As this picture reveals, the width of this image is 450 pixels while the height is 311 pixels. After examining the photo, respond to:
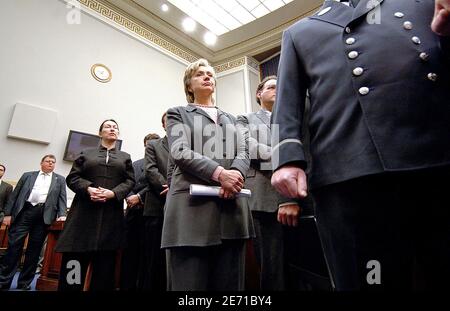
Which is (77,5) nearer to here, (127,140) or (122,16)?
(122,16)

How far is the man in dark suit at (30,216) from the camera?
3049 millimetres

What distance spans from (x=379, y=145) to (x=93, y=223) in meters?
2.03

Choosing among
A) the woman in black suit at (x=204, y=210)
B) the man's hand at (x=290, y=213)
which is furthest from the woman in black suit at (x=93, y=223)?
the man's hand at (x=290, y=213)

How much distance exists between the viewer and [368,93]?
0.68m

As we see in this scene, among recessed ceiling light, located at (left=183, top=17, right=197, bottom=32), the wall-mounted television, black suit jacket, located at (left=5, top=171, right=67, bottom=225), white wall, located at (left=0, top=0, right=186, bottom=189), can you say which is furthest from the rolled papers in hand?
recessed ceiling light, located at (left=183, top=17, right=197, bottom=32)

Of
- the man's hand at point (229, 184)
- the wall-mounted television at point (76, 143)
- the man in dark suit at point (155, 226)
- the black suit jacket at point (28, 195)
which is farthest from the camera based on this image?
the wall-mounted television at point (76, 143)

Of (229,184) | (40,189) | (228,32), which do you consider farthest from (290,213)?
(228,32)

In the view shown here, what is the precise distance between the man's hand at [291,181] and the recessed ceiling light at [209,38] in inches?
252

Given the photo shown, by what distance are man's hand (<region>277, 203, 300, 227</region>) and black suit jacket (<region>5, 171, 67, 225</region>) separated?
3.17 m

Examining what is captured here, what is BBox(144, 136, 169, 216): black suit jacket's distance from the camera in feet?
7.27

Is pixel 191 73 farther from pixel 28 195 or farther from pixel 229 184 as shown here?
pixel 28 195

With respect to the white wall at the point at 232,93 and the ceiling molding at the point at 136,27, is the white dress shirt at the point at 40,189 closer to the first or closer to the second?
the ceiling molding at the point at 136,27

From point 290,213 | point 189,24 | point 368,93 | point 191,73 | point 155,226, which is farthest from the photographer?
point 189,24

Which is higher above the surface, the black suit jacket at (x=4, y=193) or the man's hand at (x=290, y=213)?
the black suit jacket at (x=4, y=193)
